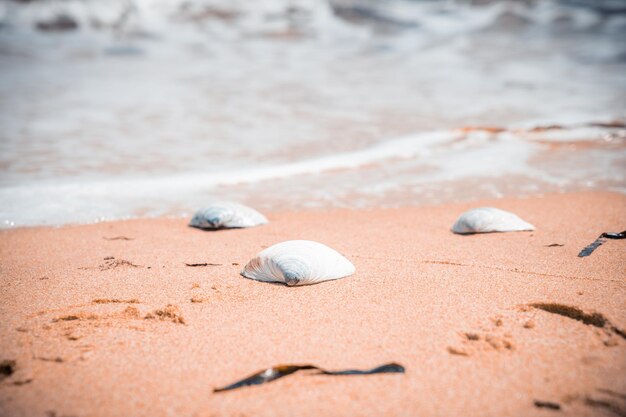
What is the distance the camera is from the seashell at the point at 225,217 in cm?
384

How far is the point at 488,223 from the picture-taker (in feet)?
11.6

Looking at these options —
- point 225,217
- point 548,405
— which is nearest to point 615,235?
point 548,405

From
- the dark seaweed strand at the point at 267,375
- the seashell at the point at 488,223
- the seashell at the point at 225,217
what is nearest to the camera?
the dark seaweed strand at the point at 267,375

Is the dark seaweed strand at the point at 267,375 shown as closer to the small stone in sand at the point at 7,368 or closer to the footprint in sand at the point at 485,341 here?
the footprint in sand at the point at 485,341

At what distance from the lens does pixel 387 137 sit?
7.30 metres

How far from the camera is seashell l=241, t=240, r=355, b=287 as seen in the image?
2584 mm

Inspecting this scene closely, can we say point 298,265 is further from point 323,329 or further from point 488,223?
point 488,223

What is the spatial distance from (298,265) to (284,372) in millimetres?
790

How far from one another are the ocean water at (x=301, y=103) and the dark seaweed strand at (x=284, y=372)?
2715 mm

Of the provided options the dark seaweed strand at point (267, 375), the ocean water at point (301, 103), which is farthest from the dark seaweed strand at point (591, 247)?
the dark seaweed strand at point (267, 375)

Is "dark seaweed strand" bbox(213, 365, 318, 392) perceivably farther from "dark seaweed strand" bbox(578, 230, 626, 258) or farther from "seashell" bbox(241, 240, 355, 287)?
"dark seaweed strand" bbox(578, 230, 626, 258)

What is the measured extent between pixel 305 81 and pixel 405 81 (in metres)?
2.27

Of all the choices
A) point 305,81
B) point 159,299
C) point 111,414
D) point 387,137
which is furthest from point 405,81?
point 111,414

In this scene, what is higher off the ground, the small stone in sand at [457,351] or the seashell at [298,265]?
the seashell at [298,265]
